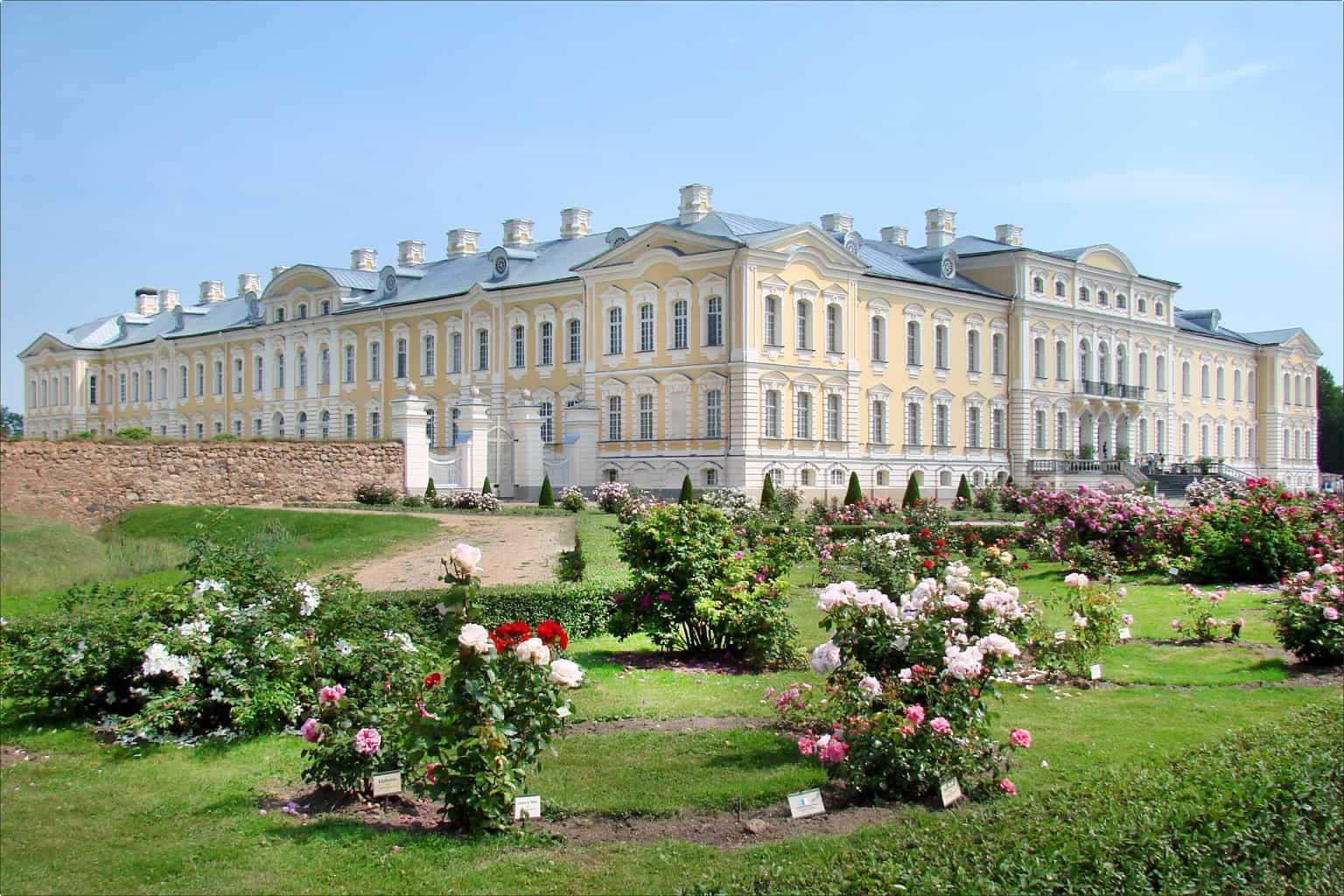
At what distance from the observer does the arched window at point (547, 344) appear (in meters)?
40.3

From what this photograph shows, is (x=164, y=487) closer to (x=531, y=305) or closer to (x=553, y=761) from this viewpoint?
(x=531, y=305)

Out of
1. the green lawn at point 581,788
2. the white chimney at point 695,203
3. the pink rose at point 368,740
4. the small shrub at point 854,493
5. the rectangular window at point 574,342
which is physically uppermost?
the white chimney at point 695,203

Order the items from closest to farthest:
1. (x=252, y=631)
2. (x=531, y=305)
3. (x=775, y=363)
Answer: (x=252, y=631), (x=775, y=363), (x=531, y=305)

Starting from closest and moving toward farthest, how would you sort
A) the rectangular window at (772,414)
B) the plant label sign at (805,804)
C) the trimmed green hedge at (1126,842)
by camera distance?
the trimmed green hedge at (1126,842) → the plant label sign at (805,804) → the rectangular window at (772,414)

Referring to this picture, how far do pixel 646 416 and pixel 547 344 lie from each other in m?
5.38

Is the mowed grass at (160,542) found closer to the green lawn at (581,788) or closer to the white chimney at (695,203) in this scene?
the green lawn at (581,788)

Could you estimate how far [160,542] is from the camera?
20.3m

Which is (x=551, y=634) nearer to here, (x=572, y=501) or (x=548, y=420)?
(x=572, y=501)

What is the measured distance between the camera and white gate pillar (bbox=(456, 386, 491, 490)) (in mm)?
30875

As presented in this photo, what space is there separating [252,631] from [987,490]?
87.4ft

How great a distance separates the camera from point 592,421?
36.7 m

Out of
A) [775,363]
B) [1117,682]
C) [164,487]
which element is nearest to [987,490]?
[775,363]

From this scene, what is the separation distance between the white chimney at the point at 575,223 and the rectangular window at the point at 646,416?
10.0 m

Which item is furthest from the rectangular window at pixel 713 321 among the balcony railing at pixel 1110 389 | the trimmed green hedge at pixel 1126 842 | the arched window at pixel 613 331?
the trimmed green hedge at pixel 1126 842
